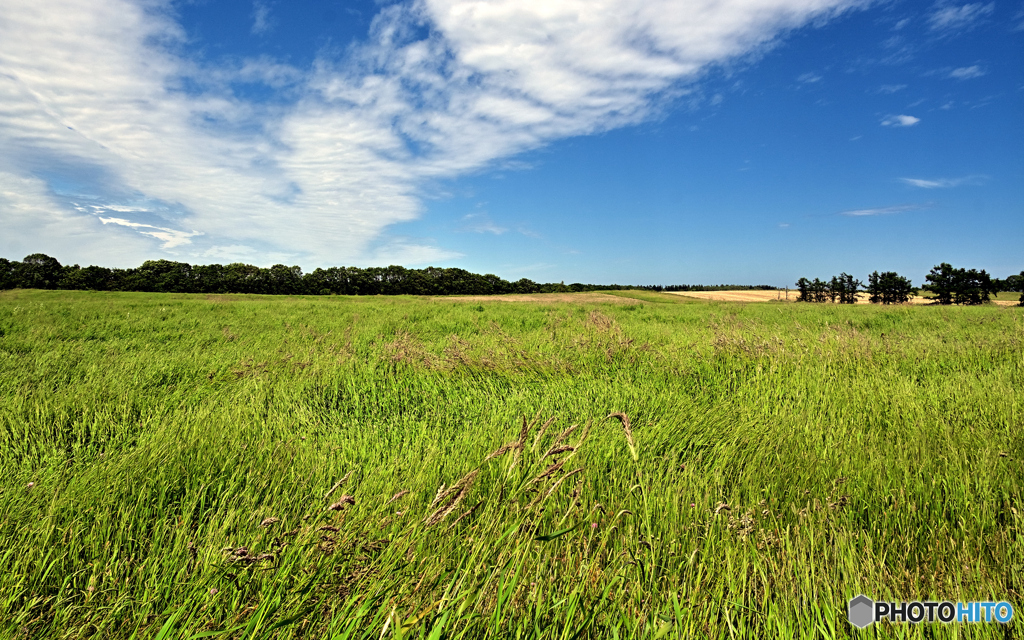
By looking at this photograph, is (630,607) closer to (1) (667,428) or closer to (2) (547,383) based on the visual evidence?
(1) (667,428)

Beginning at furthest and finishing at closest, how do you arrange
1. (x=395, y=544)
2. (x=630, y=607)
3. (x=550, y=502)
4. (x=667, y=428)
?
(x=667, y=428), (x=550, y=502), (x=395, y=544), (x=630, y=607)

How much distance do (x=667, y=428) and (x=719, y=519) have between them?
133cm

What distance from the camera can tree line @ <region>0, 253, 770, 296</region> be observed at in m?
77.4

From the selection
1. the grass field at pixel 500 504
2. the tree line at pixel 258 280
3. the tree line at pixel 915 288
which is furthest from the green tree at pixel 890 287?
the grass field at pixel 500 504

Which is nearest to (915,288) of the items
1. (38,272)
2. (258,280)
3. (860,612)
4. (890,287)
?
(890,287)

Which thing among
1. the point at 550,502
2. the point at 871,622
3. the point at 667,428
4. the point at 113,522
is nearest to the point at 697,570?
the point at 871,622

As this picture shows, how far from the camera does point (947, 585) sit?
1864 millimetres

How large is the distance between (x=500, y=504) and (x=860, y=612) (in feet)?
4.92

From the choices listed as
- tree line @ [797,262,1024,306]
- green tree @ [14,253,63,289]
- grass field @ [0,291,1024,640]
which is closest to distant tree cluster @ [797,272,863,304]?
tree line @ [797,262,1024,306]

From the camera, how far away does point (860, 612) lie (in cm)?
161

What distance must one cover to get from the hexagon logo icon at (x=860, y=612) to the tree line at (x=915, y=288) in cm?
8263

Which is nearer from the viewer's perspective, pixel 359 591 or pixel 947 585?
pixel 359 591

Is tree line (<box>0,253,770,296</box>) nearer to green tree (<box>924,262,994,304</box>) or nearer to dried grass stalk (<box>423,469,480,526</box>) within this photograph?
green tree (<box>924,262,994,304</box>)

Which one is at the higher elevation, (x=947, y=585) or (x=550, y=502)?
(x=550, y=502)
